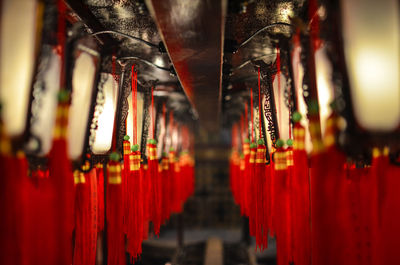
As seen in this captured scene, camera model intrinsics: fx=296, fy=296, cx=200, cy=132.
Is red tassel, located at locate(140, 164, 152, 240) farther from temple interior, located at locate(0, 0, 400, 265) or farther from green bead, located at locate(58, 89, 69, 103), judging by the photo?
green bead, located at locate(58, 89, 69, 103)

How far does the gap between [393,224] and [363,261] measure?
29 cm

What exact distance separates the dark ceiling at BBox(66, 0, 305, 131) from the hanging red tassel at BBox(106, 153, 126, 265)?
93 cm

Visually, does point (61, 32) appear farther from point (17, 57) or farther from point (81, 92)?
point (81, 92)

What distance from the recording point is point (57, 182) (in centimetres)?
157

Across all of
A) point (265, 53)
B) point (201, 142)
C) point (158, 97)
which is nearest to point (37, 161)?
point (265, 53)

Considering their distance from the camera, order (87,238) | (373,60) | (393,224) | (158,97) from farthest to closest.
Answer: (158,97) → (87,238) → (393,224) → (373,60)

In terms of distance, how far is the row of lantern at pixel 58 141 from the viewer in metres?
1.38

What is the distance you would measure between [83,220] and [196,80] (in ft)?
5.34

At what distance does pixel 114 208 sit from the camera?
2.10m

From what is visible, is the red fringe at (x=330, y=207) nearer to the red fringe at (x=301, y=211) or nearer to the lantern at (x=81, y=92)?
the red fringe at (x=301, y=211)

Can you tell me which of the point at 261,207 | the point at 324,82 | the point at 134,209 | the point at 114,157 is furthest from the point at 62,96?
the point at 261,207

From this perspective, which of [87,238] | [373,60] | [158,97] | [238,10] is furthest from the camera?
[158,97]

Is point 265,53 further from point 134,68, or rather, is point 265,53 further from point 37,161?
point 37,161

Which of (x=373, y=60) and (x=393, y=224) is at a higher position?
(x=373, y=60)
